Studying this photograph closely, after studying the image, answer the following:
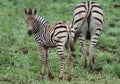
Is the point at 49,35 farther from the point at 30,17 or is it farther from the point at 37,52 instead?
the point at 37,52

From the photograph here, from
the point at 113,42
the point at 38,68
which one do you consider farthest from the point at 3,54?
the point at 113,42

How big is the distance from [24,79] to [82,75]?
1844 mm

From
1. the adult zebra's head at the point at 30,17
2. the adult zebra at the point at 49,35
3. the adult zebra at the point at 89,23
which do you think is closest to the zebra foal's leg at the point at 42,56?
the adult zebra at the point at 49,35

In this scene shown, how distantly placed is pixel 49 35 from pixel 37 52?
7.08ft

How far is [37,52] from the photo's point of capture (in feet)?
41.6

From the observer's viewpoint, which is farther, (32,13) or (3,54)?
(3,54)

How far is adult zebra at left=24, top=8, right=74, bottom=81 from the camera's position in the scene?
1028 cm

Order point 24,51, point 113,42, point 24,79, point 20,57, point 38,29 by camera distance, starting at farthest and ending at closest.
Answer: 1. point 113,42
2. point 24,51
3. point 20,57
4. point 38,29
5. point 24,79

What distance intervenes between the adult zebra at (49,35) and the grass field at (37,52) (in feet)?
1.68

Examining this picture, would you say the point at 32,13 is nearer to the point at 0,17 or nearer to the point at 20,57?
the point at 20,57

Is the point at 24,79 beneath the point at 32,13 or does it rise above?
beneath

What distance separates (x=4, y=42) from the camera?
13.9 m

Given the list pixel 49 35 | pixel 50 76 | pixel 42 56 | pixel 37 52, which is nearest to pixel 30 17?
pixel 49 35

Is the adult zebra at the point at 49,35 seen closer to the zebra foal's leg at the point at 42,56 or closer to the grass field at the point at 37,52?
the zebra foal's leg at the point at 42,56
